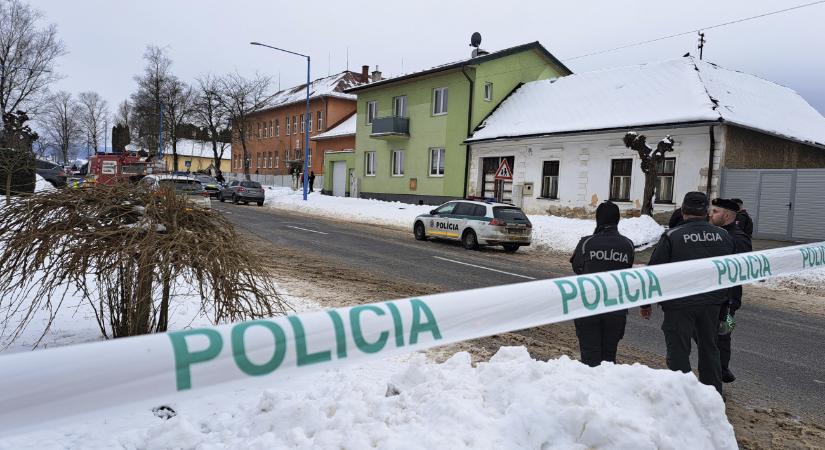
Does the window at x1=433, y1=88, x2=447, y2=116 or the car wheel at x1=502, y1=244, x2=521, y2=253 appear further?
the window at x1=433, y1=88, x2=447, y2=116

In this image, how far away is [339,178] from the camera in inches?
1547

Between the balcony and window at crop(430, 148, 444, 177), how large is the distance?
2.39 m

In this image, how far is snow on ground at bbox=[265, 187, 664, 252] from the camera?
16.6m

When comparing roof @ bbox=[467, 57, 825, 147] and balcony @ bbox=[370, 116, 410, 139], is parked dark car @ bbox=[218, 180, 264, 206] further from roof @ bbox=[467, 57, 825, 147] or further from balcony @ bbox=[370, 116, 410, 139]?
roof @ bbox=[467, 57, 825, 147]

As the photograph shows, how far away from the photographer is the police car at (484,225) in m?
14.7

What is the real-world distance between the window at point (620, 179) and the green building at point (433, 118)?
8421mm

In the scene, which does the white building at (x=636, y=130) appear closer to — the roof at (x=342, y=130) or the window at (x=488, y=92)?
the window at (x=488, y=92)

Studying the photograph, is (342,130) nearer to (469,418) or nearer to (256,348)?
(469,418)

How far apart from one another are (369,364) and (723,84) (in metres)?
23.6

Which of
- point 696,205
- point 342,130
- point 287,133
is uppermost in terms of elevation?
point 287,133

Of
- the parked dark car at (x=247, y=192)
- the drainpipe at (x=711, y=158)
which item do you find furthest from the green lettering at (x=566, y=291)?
the parked dark car at (x=247, y=192)

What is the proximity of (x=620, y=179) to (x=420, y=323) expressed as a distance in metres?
21.3

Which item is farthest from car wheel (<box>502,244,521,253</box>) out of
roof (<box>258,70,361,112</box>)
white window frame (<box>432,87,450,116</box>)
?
roof (<box>258,70,361,112</box>)

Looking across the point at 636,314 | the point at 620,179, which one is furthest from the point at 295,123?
the point at 636,314
